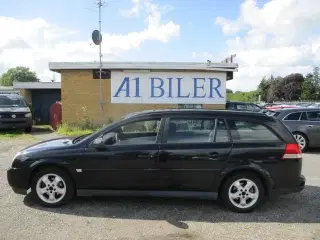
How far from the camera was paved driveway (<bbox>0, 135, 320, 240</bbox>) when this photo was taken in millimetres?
4922

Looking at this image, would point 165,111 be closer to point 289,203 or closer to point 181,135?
point 181,135

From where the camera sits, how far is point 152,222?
536 cm

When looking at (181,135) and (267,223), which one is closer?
(267,223)

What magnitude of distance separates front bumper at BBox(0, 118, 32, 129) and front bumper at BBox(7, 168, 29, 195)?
1137 cm

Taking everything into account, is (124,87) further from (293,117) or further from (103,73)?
(293,117)

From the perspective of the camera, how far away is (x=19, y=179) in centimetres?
590

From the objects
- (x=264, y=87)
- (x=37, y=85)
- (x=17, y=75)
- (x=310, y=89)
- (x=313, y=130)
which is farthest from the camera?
(x=17, y=75)

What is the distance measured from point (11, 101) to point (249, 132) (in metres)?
14.4

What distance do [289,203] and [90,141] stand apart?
3501 mm

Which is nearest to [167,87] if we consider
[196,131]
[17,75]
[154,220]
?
[196,131]

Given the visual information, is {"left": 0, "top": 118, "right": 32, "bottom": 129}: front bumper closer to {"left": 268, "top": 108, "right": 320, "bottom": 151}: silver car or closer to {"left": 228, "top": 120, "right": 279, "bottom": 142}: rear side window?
{"left": 268, "top": 108, "right": 320, "bottom": 151}: silver car

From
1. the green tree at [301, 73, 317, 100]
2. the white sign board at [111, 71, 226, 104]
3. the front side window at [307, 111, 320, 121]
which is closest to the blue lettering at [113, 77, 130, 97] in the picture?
the white sign board at [111, 71, 226, 104]

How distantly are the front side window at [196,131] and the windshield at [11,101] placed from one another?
44.2 feet

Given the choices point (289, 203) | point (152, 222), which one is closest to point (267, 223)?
point (289, 203)
